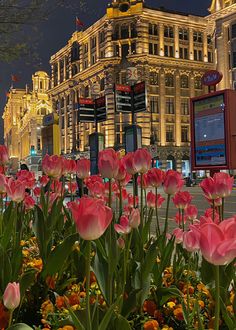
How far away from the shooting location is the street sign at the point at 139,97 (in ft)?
62.2

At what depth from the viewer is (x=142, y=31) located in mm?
58156

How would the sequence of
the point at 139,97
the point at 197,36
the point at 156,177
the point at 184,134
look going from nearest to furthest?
the point at 156,177, the point at 139,97, the point at 184,134, the point at 197,36

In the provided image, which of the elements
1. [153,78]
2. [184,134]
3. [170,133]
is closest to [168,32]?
[153,78]

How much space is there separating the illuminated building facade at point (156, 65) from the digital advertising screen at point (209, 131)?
158ft

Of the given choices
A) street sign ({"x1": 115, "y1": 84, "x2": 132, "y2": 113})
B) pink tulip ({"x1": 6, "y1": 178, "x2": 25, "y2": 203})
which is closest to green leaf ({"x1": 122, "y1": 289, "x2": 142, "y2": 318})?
pink tulip ({"x1": 6, "y1": 178, "x2": 25, "y2": 203})

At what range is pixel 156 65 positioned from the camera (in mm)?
58844

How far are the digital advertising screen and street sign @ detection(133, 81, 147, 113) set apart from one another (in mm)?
11908

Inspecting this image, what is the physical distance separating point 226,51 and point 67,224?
43.1m

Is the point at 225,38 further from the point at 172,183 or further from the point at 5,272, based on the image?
the point at 5,272

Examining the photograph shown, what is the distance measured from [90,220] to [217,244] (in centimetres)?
33

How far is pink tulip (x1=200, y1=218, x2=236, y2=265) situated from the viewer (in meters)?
0.99

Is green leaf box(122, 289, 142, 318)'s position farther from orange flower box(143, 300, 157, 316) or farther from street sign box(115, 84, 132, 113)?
street sign box(115, 84, 132, 113)

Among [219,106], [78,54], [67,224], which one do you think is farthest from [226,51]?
[67,224]

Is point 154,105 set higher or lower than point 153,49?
lower
